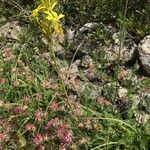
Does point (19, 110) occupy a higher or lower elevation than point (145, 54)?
lower

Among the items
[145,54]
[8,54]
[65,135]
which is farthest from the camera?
[8,54]

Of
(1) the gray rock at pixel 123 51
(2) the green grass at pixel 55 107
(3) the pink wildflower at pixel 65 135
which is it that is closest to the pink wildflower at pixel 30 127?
(2) the green grass at pixel 55 107

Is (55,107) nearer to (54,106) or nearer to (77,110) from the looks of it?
(54,106)

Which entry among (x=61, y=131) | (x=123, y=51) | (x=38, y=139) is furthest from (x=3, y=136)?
(x=123, y=51)

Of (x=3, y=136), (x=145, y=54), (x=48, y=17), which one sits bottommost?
(x=3, y=136)

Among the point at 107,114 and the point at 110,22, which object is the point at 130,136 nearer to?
the point at 107,114

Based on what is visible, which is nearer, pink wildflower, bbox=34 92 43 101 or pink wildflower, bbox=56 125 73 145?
pink wildflower, bbox=56 125 73 145

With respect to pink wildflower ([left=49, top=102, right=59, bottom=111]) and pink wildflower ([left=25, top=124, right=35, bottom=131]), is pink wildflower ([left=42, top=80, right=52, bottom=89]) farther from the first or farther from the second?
pink wildflower ([left=25, top=124, right=35, bottom=131])

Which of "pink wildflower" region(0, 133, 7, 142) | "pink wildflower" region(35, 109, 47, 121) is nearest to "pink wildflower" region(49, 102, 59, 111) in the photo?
"pink wildflower" region(35, 109, 47, 121)

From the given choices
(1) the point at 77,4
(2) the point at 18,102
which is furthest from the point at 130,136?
(1) the point at 77,4

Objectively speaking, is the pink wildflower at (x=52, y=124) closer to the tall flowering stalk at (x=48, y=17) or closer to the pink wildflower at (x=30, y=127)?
the pink wildflower at (x=30, y=127)

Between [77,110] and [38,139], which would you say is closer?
[38,139]

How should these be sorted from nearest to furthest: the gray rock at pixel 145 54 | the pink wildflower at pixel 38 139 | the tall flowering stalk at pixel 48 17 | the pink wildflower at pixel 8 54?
the tall flowering stalk at pixel 48 17 → the pink wildflower at pixel 38 139 → the gray rock at pixel 145 54 → the pink wildflower at pixel 8 54
